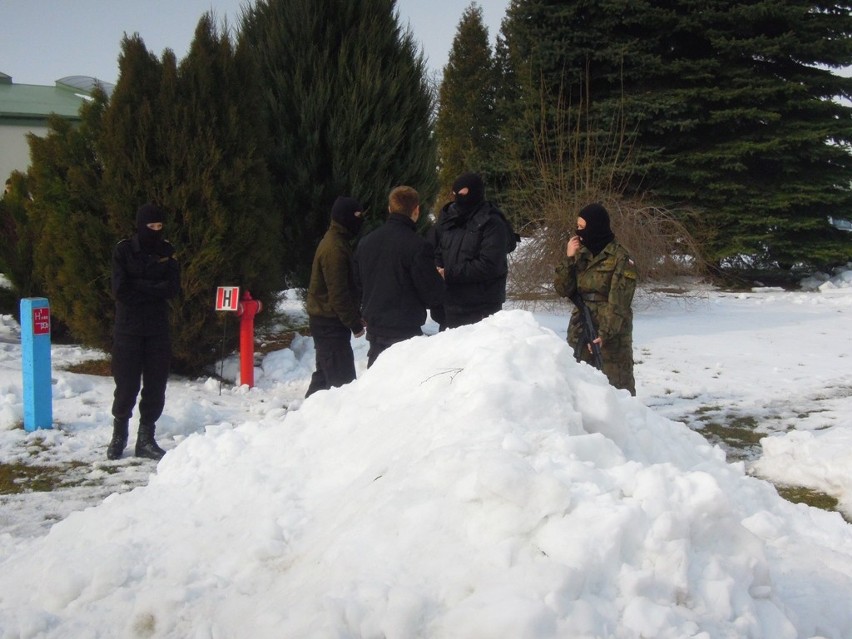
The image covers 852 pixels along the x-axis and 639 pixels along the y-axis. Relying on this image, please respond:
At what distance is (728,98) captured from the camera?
683 inches

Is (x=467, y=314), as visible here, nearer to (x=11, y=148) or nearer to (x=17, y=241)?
(x=17, y=241)

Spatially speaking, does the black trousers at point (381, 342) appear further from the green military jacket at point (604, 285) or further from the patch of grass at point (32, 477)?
the patch of grass at point (32, 477)

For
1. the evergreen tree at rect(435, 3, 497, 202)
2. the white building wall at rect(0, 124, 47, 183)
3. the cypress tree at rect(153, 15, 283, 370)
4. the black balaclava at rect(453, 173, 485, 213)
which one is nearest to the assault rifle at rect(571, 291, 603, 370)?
the black balaclava at rect(453, 173, 485, 213)

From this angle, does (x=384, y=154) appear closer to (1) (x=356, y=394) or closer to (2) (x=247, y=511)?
(1) (x=356, y=394)

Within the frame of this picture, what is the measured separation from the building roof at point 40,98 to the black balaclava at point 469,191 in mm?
25643

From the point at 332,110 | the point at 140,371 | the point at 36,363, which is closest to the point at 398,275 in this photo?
the point at 140,371

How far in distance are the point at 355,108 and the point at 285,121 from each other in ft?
2.73

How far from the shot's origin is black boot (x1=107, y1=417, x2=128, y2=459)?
5652mm

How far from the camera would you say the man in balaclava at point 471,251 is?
5.52 m

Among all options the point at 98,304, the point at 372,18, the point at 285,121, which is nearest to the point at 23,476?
the point at 98,304

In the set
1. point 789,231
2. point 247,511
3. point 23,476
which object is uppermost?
point 789,231

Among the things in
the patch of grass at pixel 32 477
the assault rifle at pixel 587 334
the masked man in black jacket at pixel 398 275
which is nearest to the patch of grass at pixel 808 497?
the assault rifle at pixel 587 334

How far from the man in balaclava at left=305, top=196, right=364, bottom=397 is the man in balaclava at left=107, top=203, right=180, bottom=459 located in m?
1.02

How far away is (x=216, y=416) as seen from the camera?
6.73 metres
